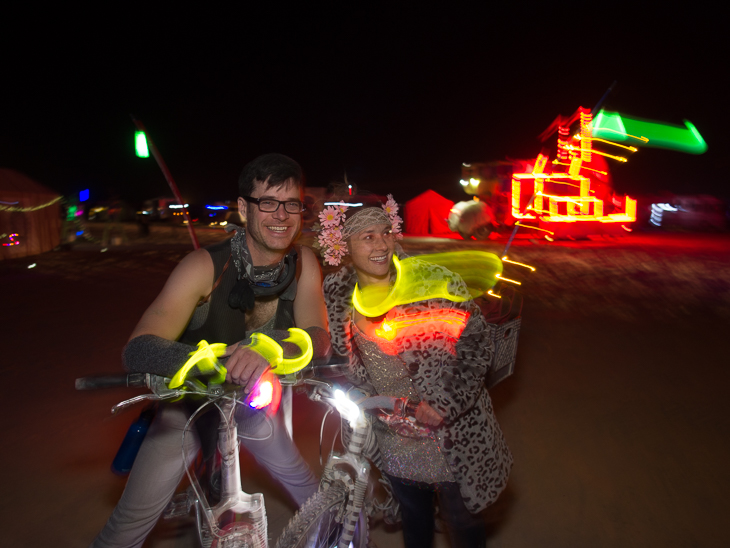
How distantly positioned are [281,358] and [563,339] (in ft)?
19.3

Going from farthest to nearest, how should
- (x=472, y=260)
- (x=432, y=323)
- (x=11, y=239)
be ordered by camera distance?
(x=11, y=239)
(x=472, y=260)
(x=432, y=323)

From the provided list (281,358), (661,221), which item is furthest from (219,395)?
(661,221)

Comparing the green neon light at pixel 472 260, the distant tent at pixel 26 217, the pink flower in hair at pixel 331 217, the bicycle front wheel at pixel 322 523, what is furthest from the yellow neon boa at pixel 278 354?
the distant tent at pixel 26 217

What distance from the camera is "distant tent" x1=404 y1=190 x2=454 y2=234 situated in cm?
2064

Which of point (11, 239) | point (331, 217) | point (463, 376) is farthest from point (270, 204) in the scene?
point (11, 239)

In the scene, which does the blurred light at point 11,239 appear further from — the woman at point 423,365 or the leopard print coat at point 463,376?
the leopard print coat at point 463,376

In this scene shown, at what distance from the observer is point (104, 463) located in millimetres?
3664

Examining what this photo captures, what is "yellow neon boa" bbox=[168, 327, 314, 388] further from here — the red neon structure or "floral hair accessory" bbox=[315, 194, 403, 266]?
the red neon structure

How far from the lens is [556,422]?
435cm

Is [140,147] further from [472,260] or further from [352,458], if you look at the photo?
[472,260]

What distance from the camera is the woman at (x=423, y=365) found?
2.13 meters

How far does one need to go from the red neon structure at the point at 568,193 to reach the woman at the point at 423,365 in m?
16.4

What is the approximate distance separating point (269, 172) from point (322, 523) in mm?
1515

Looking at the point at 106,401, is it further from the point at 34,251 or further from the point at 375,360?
the point at 34,251
